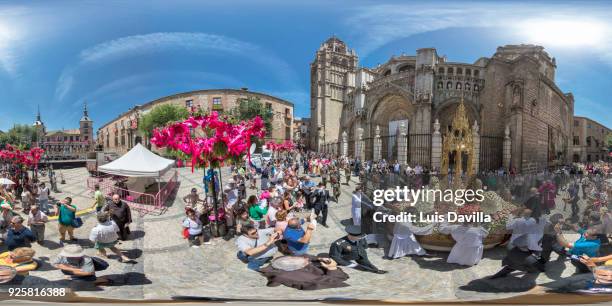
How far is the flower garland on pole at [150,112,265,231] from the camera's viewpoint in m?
1.63

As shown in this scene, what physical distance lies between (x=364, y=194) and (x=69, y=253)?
2111 millimetres

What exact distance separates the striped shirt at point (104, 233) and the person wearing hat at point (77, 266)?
0.10 metres

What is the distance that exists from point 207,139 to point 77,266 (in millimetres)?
1093

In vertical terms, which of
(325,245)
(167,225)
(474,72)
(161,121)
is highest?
(474,72)

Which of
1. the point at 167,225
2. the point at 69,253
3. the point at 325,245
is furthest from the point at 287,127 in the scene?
the point at 69,253

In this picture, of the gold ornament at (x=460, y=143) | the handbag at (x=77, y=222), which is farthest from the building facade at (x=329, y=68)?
the handbag at (x=77, y=222)

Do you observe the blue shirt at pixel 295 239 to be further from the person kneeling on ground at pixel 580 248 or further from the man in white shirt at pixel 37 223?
the person kneeling on ground at pixel 580 248

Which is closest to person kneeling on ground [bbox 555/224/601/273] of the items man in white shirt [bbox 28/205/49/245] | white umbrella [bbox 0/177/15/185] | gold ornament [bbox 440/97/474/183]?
gold ornament [bbox 440/97/474/183]

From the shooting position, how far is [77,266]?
1.42 m

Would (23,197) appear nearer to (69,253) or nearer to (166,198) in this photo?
(69,253)

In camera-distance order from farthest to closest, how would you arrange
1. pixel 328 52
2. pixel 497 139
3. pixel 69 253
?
pixel 497 139 → pixel 328 52 → pixel 69 253

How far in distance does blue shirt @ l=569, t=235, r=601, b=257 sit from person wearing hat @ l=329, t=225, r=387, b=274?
1449 mm

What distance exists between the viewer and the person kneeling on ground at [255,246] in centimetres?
158

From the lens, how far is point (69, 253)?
4.59 ft
